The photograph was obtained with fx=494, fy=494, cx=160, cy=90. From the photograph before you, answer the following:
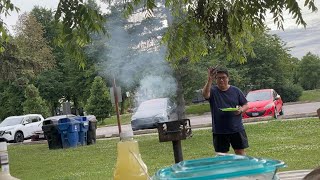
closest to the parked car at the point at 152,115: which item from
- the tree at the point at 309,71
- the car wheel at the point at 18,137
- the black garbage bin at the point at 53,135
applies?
the black garbage bin at the point at 53,135

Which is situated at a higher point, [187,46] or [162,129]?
[187,46]

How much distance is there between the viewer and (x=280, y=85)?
3950 cm

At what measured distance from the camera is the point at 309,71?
52719 mm

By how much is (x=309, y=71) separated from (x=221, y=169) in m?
53.8

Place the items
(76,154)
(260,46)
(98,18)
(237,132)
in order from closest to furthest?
(98,18) → (237,132) → (76,154) → (260,46)

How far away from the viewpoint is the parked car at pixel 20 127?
90.7ft

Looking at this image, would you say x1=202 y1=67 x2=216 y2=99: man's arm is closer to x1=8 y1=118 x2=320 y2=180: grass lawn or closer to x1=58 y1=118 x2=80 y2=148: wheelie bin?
x1=8 y1=118 x2=320 y2=180: grass lawn

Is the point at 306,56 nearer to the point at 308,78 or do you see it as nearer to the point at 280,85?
the point at 308,78

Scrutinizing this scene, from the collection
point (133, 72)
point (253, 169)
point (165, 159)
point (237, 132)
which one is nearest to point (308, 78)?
point (133, 72)

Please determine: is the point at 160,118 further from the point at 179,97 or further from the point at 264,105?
the point at 179,97

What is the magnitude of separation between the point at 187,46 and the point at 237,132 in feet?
5.43

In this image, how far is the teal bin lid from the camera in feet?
4.21

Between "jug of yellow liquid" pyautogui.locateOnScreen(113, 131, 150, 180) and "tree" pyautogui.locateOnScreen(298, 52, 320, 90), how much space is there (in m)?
51.2

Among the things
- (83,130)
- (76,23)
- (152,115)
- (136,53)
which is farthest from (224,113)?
(152,115)
